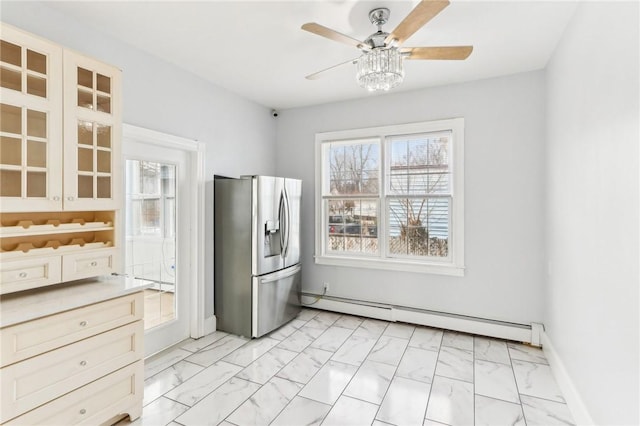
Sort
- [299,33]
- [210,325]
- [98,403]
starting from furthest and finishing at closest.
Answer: [210,325], [299,33], [98,403]

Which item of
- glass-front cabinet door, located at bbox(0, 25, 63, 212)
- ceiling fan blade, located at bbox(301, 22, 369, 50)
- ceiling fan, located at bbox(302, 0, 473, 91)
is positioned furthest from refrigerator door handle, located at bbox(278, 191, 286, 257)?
glass-front cabinet door, located at bbox(0, 25, 63, 212)

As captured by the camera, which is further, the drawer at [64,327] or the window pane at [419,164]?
the window pane at [419,164]

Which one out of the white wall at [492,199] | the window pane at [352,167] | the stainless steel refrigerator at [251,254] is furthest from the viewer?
the window pane at [352,167]

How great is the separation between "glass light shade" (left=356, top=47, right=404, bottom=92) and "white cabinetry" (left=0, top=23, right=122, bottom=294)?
5.59 feet

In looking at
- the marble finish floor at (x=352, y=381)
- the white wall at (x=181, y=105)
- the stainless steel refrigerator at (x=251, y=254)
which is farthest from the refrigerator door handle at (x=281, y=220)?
the marble finish floor at (x=352, y=381)

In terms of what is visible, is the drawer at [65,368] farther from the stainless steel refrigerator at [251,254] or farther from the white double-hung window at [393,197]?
the white double-hung window at [393,197]

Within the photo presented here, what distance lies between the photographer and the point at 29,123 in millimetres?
1805

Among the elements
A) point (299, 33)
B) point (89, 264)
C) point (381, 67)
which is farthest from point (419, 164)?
point (89, 264)

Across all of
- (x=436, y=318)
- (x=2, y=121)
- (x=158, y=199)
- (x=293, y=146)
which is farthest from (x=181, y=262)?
(x=436, y=318)

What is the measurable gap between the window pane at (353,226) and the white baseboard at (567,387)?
1923 millimetres

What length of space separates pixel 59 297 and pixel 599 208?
3072 millimetres

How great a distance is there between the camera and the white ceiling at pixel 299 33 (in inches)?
84.4

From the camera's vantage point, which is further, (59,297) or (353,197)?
(353,197)

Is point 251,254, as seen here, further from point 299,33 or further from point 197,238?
point 299,33
